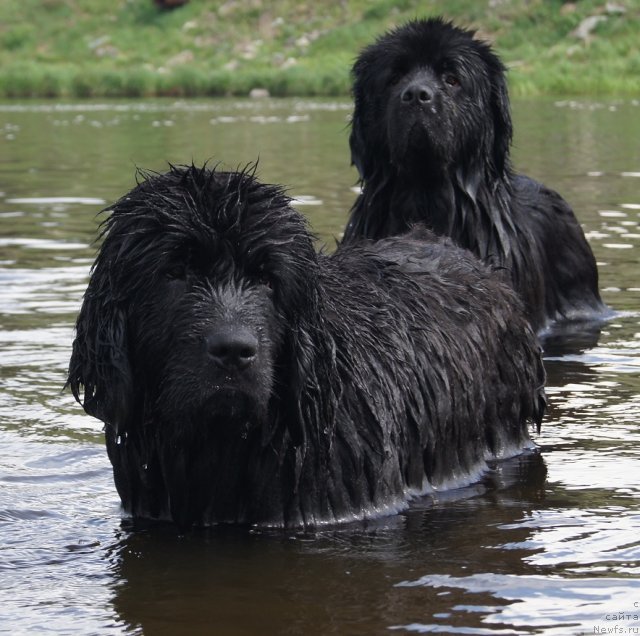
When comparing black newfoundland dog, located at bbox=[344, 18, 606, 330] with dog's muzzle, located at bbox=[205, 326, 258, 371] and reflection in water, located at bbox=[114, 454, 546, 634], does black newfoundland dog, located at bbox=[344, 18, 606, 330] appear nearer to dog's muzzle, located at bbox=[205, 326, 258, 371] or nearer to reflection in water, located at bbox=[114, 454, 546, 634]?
reflection in water, located at bbox=[114, 454, 546, 634]

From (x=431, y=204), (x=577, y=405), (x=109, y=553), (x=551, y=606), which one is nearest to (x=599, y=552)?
(x=551, y=606)

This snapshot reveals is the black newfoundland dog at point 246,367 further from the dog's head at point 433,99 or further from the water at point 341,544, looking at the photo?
the dog's head at point 433,99

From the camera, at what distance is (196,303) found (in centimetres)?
533

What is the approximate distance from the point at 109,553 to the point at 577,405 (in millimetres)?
3272

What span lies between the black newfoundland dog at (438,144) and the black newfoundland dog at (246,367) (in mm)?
2657

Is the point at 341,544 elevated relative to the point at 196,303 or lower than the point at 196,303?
lower

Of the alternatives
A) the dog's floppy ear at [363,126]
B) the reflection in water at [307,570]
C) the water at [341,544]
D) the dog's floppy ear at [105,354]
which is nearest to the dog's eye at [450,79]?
the dog's floppy ear at [363,126]

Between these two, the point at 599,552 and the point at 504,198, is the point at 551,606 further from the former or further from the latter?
the point at 504,198

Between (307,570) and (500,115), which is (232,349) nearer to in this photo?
(307,570)

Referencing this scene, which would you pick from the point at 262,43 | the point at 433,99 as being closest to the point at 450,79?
the point at 433,99

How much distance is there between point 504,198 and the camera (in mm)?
9461

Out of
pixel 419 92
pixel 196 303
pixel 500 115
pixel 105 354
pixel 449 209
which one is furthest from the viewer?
pixel 500 115

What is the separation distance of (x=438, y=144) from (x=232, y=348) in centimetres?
405

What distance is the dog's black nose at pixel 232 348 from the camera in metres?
5.20
